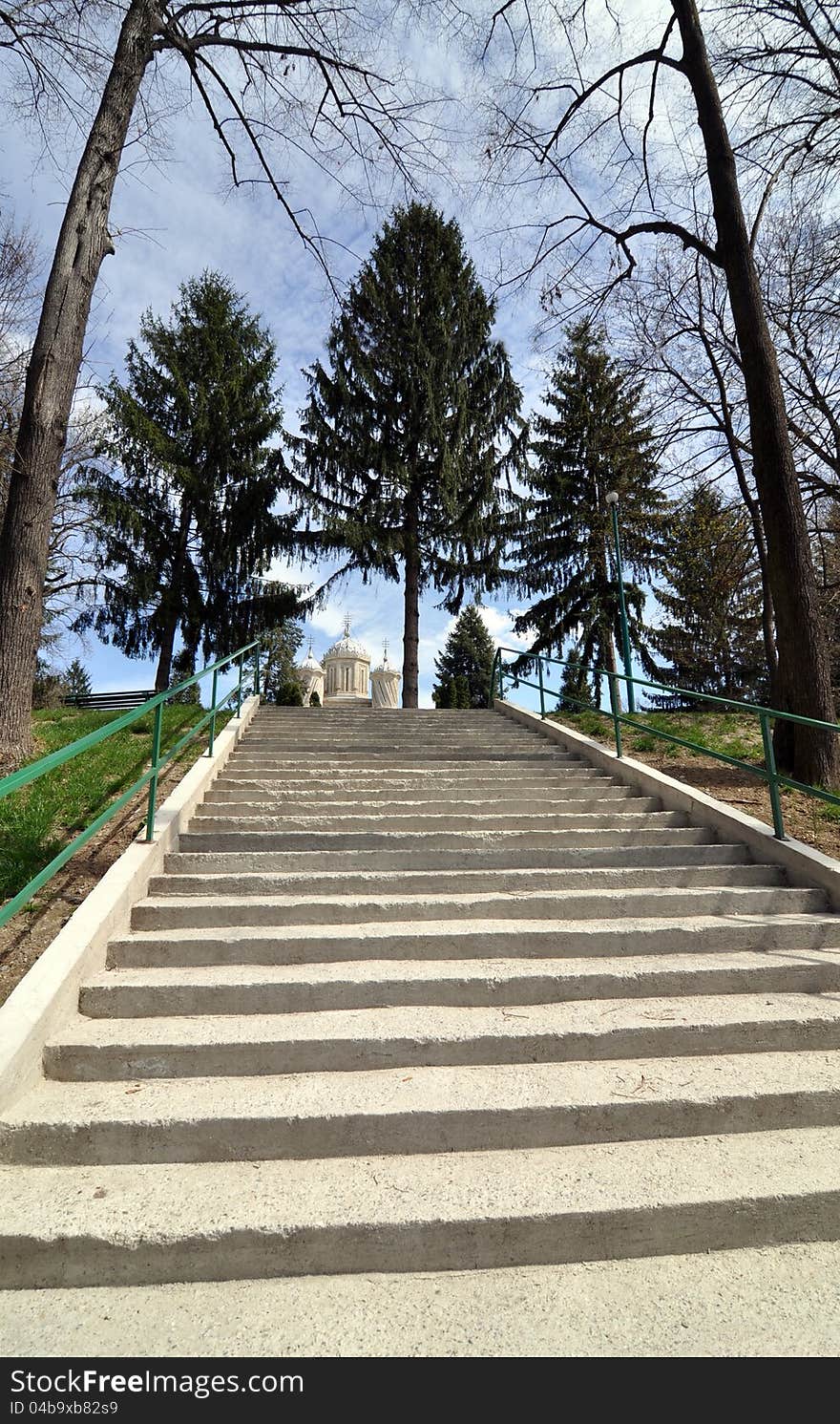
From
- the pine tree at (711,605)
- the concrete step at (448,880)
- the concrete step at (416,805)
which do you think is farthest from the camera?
the pine tree at (711,605)

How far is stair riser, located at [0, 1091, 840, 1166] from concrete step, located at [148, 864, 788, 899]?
179 centimetres

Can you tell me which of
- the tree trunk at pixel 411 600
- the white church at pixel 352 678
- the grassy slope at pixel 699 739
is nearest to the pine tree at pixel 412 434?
the tree trunk at pixel 411 600

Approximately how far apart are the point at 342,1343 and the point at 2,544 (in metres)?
6.51

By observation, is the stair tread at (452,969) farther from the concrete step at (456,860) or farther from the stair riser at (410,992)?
the concrete step at (456,860)

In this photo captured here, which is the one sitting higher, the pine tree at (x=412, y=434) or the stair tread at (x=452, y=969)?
the pine tree at (x=412, y=434)

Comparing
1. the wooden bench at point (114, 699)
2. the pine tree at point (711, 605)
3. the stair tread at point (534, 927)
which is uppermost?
the pine tree at point (711, 605)

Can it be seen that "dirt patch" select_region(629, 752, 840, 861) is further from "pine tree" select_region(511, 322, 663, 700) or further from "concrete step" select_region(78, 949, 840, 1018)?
"pine tree" select_region(511, 322, 663, 700)

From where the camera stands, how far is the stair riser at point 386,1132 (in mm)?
2418

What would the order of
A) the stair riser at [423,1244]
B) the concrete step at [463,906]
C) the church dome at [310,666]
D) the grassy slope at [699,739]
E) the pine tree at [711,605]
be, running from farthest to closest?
the church dome at [310,666] < the pine tree at [711,605] < the grassy slope at [699,739] < the concrete step at [463,906] < the stair riser at [423,1244]

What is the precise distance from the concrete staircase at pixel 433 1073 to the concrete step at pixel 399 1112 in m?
0.01

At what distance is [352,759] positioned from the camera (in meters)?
7.23

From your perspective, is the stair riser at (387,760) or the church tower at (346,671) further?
the church tower at (346,671)

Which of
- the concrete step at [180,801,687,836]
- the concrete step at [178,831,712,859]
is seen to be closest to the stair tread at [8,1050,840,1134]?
the concrete step at [178,831,712,859]

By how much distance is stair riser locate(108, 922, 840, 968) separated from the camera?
3.48 metres
